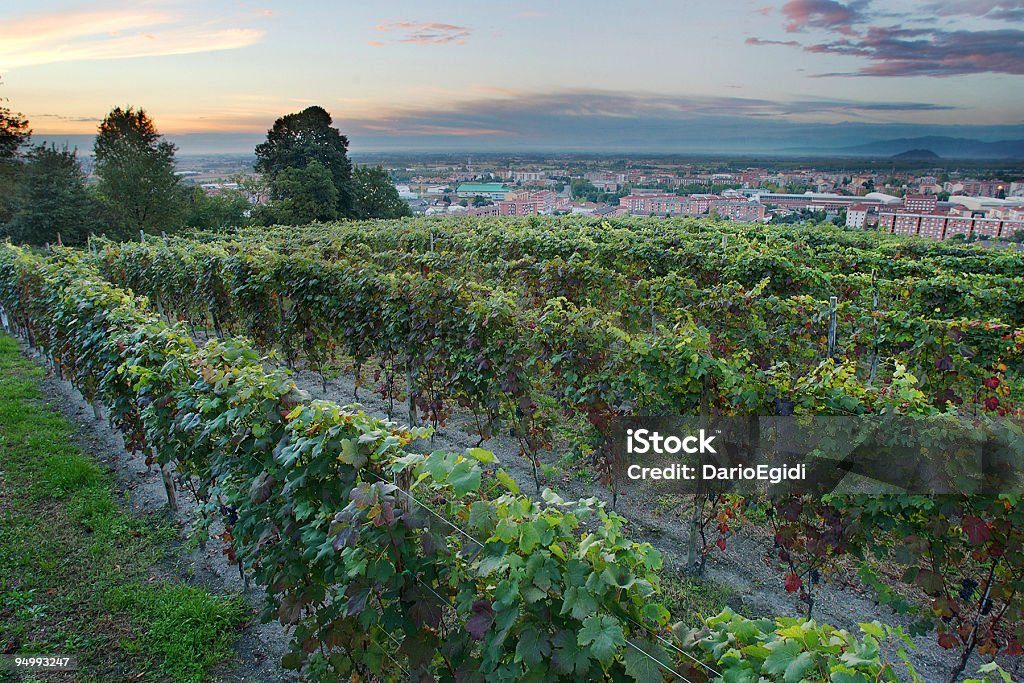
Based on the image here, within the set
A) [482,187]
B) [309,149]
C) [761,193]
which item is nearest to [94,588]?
[761,193]

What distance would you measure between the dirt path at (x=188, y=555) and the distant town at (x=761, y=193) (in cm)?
1452

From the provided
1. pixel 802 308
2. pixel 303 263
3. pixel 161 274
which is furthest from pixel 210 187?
pixel 802 308

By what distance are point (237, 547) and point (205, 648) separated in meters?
0.68

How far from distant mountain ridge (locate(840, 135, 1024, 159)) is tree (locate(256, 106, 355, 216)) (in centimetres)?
3274

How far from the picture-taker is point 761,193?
23531mm

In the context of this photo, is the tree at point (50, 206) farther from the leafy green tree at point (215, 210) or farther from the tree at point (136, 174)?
the leafy green tree at point (215, 210)

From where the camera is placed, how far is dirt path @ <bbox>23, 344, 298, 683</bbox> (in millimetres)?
3219

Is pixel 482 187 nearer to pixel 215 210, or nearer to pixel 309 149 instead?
pixel 309 149

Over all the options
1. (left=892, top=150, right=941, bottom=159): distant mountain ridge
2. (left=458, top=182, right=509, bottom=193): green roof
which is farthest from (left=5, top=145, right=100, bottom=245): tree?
(left=892, top=150, right=941, bottom=159): distant mountain ridge

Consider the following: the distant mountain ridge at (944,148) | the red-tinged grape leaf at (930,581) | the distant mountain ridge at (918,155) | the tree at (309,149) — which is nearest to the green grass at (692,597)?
the red-tinged grape leaf at (930,581)

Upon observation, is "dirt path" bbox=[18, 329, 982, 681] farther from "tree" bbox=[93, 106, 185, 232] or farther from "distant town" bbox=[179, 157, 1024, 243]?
"tree" bbox=[93, 106, 185, 232]

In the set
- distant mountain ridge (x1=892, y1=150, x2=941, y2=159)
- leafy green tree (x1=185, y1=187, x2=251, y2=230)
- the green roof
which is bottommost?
leafy green tree (x1=185, y1=187, x2=251, y2=230)

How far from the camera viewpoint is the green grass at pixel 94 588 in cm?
324

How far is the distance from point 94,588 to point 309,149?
133 ft
